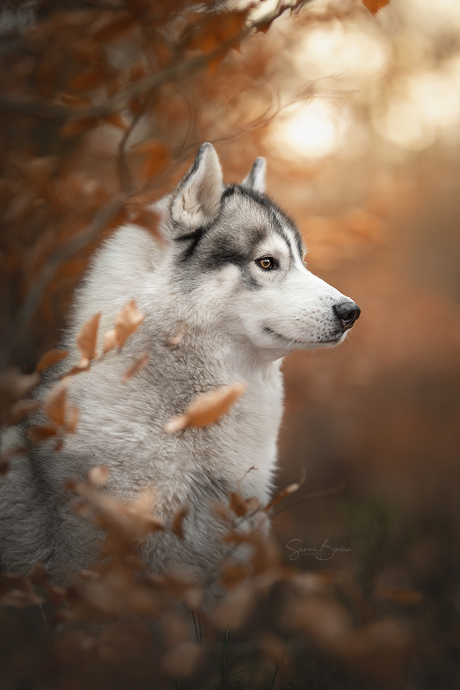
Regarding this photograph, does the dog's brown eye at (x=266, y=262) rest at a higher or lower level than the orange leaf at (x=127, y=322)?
higher

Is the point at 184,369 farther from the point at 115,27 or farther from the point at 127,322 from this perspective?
the point at 115,27

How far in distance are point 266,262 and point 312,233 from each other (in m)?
1.52

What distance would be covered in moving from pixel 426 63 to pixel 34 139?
18.5 feet

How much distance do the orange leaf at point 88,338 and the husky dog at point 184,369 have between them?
0.61m

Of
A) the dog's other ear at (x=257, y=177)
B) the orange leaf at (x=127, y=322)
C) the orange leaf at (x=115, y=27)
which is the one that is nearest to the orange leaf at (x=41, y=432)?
the orange leaf at (x=127, y=322)

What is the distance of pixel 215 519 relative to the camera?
212 centimetres

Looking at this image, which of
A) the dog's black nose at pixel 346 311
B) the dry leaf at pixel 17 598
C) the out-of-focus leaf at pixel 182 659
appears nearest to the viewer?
the out-of-focus leaf at pixel 182 659

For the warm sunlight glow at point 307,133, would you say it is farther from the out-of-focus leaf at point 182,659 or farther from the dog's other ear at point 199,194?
the out-of-focus leaf at point 182,659

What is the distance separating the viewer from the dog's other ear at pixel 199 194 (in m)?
2.28

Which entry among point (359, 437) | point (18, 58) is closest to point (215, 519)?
point (18, 58)

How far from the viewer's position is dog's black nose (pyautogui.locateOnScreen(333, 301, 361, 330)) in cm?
228

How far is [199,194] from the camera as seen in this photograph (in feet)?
7.98

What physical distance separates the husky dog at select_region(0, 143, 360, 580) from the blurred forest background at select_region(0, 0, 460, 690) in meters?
0.26

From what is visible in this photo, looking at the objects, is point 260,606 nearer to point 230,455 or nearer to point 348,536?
point 230,455
